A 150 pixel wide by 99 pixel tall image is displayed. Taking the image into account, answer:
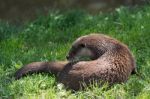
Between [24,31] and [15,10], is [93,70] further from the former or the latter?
[15,10]

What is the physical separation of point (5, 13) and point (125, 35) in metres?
5.02

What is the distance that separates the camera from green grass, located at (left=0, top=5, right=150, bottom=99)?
5812 mm

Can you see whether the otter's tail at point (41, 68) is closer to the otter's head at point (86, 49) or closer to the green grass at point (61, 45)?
the green grass at point (61, 45)

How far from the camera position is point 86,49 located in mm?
6477

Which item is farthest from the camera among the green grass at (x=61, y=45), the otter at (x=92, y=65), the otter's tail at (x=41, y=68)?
the otter's tail at (x=41, y=68)

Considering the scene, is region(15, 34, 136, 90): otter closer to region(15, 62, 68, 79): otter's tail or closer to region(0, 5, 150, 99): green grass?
region(15, 62, 68, 79): otter's tail

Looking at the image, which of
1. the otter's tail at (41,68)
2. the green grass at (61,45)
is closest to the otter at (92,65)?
the otter's tail at (41,68)

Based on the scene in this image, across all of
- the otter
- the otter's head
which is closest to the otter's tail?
the otter

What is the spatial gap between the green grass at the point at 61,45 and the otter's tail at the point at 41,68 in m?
0.08

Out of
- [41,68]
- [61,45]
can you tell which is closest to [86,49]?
[41,68]

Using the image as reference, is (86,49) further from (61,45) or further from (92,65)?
(61,45)

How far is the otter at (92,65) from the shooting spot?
592 cm

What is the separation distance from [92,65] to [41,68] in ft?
2.67

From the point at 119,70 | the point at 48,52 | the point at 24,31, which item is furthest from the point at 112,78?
the point at 24,31
